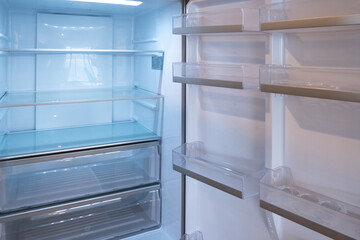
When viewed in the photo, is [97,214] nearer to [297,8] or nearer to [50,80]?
[50,80]

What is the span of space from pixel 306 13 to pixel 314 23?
0.77 ft

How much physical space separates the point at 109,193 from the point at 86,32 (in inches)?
38.6

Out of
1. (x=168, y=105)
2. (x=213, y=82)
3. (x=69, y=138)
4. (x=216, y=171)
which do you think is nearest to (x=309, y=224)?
(x=216, y=171)

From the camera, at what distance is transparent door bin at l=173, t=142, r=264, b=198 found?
124 centimetres

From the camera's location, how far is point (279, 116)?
1196mm

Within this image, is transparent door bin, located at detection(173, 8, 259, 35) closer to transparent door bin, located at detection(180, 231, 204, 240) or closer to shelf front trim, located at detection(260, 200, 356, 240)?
shelf front trim, located at detection(260, 200, 356, 240)

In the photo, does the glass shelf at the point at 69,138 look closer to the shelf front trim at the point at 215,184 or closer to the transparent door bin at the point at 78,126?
the transparent door bin at the point at 78,126

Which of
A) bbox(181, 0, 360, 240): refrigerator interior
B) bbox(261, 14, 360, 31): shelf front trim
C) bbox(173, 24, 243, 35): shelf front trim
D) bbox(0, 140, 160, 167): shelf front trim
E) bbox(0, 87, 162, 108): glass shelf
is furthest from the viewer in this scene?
bbox(0, 87, 162, 108): glass shelf

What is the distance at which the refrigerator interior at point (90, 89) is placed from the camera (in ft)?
5.99

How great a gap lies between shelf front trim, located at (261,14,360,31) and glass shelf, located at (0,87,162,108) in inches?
37.7

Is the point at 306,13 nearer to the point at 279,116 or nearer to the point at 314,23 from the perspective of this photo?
the point at 314,23

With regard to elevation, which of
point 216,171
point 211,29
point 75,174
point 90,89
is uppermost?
point 211,29

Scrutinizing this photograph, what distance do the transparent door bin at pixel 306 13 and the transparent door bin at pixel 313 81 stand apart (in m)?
0.13

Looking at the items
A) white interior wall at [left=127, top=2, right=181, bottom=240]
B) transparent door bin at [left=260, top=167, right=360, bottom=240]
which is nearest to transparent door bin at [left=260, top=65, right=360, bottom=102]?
transparent door bin at [left=260, top=167, right=360, bottom=240]
